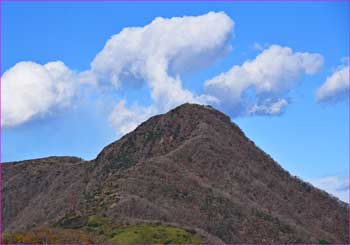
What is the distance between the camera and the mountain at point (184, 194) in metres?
96.9

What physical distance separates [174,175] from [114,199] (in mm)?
16574

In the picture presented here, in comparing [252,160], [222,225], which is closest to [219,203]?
[222,225]

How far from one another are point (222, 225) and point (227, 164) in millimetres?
26830

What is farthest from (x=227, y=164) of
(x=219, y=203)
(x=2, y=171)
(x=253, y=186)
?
(x=2, y=171)

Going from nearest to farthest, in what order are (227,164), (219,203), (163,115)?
1. (219,203)
2. (227,164)
3. (163,115)

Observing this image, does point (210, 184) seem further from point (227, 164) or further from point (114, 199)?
point (114, 199)

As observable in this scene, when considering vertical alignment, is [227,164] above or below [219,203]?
above

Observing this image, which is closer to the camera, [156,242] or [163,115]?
[156,242]

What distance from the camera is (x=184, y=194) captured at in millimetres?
108625

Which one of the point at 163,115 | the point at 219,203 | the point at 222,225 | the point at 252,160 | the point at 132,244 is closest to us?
the point at 132,244

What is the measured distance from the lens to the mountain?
96938mm

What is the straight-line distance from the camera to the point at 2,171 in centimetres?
18800

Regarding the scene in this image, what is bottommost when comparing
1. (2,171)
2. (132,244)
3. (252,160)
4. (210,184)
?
(132,244)

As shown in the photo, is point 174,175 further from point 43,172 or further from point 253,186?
point 43,172
